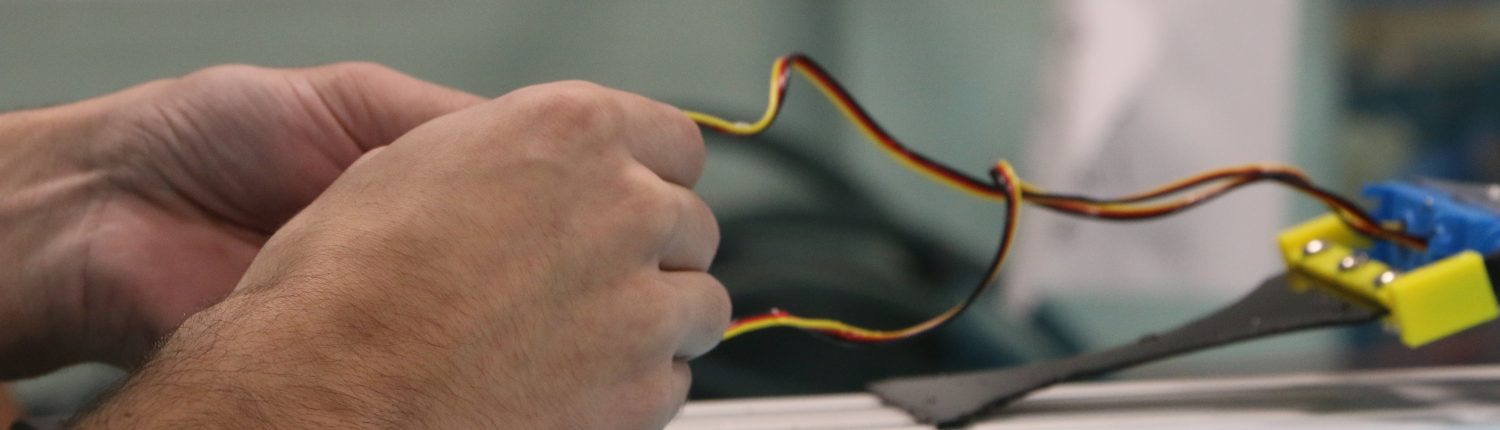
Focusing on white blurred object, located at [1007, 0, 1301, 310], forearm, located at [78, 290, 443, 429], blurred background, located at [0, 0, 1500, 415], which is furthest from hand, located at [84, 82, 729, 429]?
white blurred object, located at [1007, 0, 1301, 310]

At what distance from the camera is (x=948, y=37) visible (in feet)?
4.13

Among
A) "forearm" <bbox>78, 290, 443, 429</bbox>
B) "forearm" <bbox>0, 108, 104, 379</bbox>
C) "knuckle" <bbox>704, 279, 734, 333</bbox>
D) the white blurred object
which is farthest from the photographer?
the white blurred object

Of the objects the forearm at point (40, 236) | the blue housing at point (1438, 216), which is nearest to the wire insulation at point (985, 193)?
the blue housing at point (1438, 216)

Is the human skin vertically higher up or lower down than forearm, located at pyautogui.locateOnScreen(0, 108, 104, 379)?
higher up

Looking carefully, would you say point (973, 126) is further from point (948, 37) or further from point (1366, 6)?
point (1366, 6)

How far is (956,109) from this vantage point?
128 centimetres

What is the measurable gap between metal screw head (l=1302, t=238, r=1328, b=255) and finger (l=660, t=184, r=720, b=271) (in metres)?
0.29

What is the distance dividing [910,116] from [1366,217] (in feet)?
2.50

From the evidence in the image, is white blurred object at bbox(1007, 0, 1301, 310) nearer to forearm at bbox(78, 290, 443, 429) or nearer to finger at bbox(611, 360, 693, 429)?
finger at bbox(611, 360, 693, 429)

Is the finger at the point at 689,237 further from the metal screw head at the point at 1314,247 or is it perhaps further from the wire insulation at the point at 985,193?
the metal screw head at the point at 1314,247

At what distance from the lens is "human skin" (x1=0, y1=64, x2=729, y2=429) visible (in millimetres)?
380

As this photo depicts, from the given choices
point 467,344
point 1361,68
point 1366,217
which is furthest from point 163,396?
point 1361,68

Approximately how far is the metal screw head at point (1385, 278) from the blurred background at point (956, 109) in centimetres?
48

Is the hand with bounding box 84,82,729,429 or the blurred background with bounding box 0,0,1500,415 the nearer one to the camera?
the hand with bounding box 84,82,729,429
